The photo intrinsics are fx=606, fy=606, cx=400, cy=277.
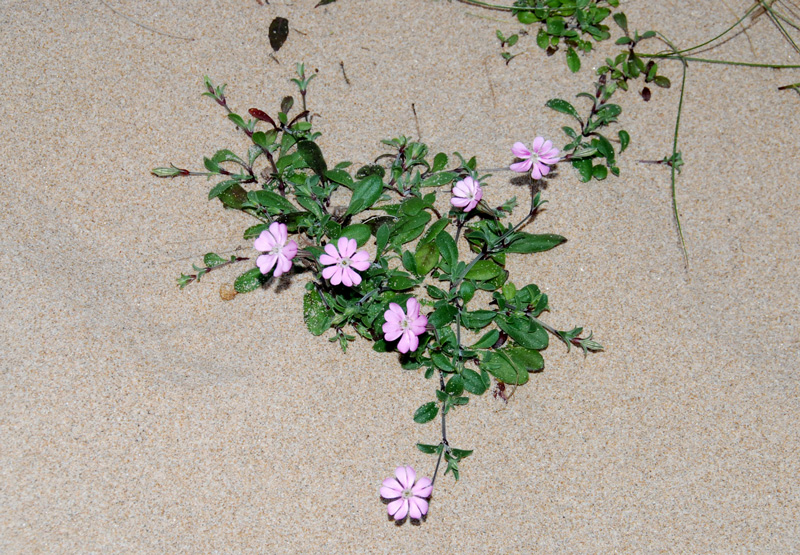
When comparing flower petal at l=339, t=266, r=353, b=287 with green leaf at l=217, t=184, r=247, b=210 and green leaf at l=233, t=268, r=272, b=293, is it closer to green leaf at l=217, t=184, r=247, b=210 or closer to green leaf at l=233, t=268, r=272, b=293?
green leaf at l=233, t=268, r=272, b=293

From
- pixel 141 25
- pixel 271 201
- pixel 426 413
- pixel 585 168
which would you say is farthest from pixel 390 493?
pixel 141 25

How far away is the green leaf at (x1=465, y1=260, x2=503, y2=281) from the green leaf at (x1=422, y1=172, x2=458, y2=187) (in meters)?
0.40

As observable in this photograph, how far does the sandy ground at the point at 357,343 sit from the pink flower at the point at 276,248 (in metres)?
0.52

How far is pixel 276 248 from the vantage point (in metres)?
1.89

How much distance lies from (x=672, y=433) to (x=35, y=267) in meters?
2.51

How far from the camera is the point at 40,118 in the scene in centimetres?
256

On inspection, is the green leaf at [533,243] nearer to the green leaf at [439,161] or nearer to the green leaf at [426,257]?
the green leaf at [426,257]

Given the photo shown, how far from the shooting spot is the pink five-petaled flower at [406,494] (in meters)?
1.95

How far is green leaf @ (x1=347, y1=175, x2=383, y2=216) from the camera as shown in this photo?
237 cm

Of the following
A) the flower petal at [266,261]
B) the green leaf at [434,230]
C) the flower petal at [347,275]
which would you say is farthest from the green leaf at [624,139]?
the flower petal at [266,261]

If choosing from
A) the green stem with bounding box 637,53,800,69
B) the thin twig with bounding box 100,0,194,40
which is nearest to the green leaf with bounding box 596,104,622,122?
the green stem with bounding box 637,53,800,69

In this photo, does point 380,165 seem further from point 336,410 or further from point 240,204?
point 336,410

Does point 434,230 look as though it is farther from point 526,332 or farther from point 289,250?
point 289,250

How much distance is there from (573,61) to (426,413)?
1730 mm
